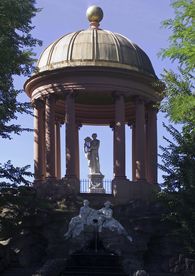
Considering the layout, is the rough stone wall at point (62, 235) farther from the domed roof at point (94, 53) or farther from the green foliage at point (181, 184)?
the domed roof at point (94, 53)

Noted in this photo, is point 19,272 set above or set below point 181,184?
below

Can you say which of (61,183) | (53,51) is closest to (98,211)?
(61,183)

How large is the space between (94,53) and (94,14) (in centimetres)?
462

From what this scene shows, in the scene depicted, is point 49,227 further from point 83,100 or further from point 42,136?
point 83,100

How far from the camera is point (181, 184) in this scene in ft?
93.5

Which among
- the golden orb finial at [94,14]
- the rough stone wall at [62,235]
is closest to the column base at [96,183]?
the rough stone wall at [62,235]

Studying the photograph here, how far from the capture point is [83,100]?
136ft

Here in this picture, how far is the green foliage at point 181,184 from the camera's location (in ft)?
88.5

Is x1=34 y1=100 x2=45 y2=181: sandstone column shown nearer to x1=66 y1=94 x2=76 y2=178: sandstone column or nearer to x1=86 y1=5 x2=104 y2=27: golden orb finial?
x1=66 y1=94 x2=76 y2=178: sandstone column

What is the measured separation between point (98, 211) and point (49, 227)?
7.96 feet

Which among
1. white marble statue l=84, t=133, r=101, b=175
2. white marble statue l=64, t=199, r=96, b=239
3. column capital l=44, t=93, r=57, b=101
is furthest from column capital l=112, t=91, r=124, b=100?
white marble statue l=64, t=199, r=96, b=239

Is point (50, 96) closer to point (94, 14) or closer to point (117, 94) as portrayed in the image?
point (117, 94)

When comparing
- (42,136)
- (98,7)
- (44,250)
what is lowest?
(44,250)

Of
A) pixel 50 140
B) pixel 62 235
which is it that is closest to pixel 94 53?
pixel 50 140
